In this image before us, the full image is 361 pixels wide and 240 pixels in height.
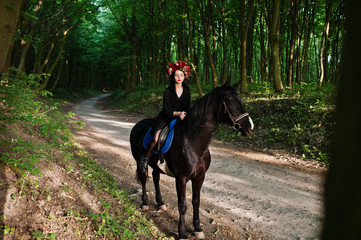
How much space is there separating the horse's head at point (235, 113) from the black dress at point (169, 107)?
2.87 feet

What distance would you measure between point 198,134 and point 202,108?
46cm

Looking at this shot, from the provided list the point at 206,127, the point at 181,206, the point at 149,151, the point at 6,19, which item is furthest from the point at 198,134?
the point at 6,19

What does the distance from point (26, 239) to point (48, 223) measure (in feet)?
1.22

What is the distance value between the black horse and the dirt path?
0.72 m

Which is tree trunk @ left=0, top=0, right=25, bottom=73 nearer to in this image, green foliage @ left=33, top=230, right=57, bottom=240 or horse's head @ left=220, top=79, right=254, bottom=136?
green foliage @ left=33, top=230, right=57, bottom=240

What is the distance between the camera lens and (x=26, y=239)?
263 cm

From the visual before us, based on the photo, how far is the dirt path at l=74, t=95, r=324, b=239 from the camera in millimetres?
4212

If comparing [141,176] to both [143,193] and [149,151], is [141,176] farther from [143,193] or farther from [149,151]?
[149,151]

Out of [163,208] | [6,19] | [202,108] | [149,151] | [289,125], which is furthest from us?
[289,125]

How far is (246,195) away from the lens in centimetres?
547

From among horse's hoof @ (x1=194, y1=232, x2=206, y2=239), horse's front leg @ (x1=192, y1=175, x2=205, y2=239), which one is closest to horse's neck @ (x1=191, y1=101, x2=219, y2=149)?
horse's front leg @ (x1=192, y1=175, x2=205, y2=239)

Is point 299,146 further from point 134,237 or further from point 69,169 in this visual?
Result: point 69,169

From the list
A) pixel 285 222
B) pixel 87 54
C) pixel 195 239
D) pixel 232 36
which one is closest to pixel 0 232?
pixel 195 239

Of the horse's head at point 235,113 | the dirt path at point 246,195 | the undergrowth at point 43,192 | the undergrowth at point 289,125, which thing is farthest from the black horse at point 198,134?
the undergrowth at point 289,125
